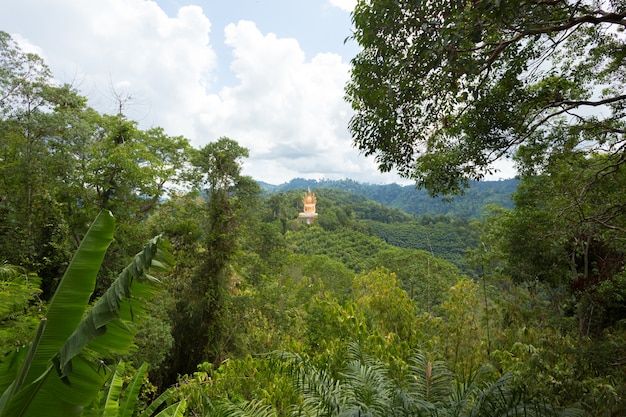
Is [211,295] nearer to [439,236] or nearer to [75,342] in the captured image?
[75,342]

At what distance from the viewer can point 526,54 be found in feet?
12.0

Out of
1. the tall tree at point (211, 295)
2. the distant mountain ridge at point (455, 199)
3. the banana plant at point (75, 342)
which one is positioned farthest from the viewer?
the distant mountain ridge at point (455, 199)

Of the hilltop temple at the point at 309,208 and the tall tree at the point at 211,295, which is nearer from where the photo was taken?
the tall tree at the point at 211,295

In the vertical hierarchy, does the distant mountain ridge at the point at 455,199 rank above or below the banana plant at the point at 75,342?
above

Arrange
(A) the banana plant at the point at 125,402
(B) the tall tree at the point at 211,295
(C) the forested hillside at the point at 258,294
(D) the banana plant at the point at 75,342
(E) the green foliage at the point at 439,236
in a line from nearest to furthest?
(D) the banana plant at the point at 75,342, (C) the forested hillside at the point at 258,294, (A) the banana plant at the point at 125,402, (B) the tall tree at the point at 211,295, (E) the green foliage at the point at 439,236

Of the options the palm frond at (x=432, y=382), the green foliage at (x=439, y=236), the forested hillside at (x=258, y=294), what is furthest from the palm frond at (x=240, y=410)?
the green foliage at (x=439, y=236)

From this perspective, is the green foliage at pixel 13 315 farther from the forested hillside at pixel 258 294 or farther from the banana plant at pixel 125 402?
the banana plant at pixel 125 402

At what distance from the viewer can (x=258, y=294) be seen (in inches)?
429

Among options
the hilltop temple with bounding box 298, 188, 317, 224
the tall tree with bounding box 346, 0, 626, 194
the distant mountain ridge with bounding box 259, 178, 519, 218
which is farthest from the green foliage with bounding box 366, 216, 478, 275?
the tall tree with bounding box 346, 0, 626, 194

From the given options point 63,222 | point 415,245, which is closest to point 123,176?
point 63,222

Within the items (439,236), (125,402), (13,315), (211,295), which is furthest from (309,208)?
(125,402)

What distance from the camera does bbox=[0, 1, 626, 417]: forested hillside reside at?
1.97m

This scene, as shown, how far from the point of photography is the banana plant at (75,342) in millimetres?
1608

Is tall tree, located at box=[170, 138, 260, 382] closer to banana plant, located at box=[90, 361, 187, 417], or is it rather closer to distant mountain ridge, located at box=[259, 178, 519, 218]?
banana plant, located at box=[90, 361, 187, 417]
